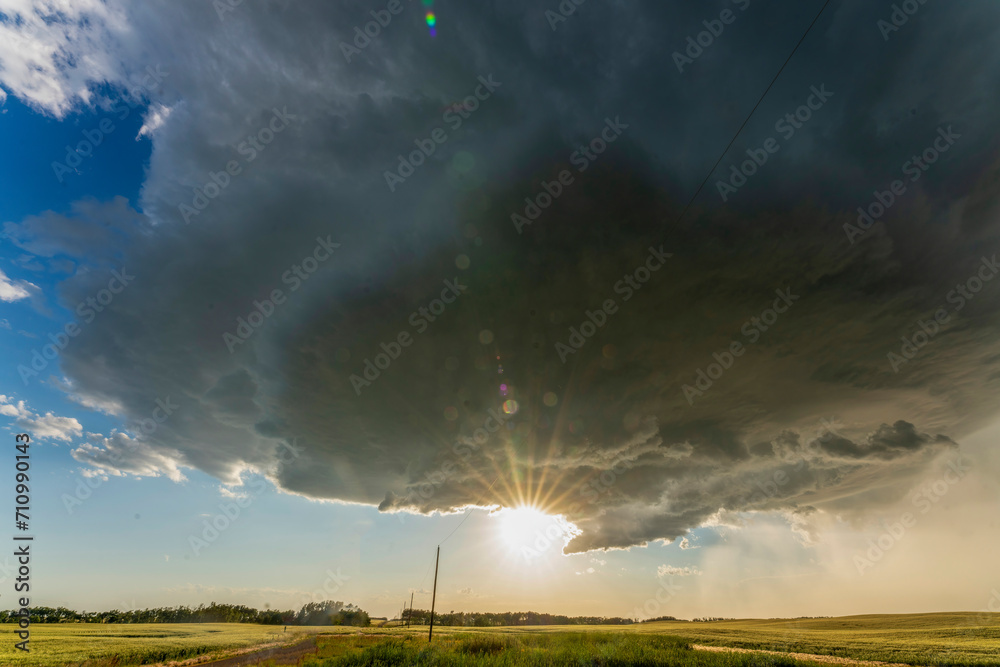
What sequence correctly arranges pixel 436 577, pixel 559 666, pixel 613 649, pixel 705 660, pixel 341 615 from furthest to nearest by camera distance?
pixel 341 615 < pixel 436 577 < pixel 613 649 < pixel 705 660 < pixel 559 666

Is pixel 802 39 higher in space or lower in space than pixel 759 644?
higher

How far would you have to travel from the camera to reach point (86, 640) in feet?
140

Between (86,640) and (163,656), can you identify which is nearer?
(163,656)

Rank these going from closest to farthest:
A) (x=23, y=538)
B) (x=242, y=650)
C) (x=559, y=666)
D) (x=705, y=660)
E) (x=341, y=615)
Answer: (x=23, y=538), (x=559, y=666), (x=705, y=660), (x=242, y=650), (x=341, y=615)

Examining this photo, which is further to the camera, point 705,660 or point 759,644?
point 759,644

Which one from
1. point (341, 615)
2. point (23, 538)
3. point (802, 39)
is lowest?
point (341, 615)

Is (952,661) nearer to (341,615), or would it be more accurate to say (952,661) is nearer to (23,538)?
Result: (23,538)

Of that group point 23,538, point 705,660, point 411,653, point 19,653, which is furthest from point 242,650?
point 705,660

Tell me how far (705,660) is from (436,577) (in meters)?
37.4

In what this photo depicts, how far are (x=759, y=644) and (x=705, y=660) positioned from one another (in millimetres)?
24527

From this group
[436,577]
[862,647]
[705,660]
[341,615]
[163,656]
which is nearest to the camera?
[705,660]

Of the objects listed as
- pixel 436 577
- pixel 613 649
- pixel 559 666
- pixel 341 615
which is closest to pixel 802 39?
pixel 559 666

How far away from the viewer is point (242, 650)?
153ft

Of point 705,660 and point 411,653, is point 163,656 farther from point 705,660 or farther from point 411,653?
point 705,660
